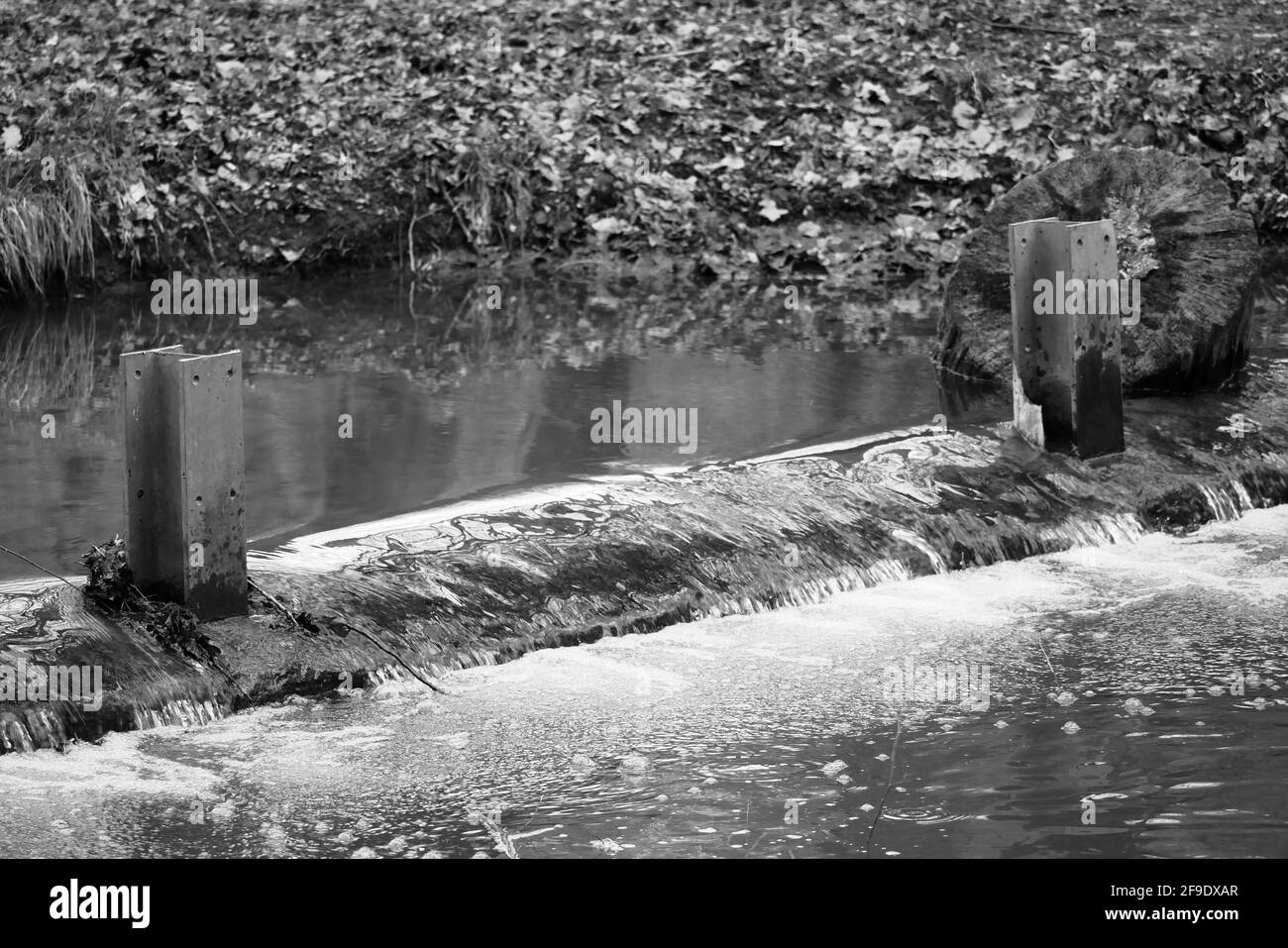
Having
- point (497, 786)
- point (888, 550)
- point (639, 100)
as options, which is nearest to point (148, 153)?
point (639, 100)

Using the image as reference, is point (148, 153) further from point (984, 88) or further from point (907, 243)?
point (984, 88)

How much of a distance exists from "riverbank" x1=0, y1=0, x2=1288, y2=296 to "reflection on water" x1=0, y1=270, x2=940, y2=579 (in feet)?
2.86

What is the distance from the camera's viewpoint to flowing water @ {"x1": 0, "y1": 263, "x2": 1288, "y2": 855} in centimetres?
523

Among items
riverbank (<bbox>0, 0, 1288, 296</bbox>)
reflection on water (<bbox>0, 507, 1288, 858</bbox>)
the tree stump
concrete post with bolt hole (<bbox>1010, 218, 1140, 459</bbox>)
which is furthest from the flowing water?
riverbank (<bbox>0, 0, 1288, 296</bbox>)

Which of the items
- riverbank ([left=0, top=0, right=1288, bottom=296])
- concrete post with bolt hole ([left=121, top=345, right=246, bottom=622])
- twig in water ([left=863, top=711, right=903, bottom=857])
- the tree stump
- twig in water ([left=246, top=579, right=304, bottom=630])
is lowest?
twig in water ([left=863, top=711, right=903, bottom=857])

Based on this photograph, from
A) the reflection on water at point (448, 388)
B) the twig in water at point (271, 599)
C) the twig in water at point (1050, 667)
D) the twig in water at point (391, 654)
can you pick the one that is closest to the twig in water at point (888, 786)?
the twig in water at point (1050, 667)

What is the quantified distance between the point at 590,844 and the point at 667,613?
7.30 ft

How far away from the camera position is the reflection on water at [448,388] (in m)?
8.79

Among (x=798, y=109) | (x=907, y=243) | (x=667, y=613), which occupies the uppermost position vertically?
(x=798, y=109)

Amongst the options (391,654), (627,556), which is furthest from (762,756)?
(627,556)

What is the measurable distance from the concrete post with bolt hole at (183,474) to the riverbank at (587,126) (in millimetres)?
8834

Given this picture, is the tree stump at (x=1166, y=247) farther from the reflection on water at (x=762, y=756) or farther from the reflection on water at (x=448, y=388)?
the reflection on water at (x=762, y=756)

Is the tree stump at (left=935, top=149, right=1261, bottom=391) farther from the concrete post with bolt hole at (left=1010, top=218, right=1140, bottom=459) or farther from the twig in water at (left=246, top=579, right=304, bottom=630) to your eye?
the twig in water at (left=246, top=579, right=304, bottom=630)
